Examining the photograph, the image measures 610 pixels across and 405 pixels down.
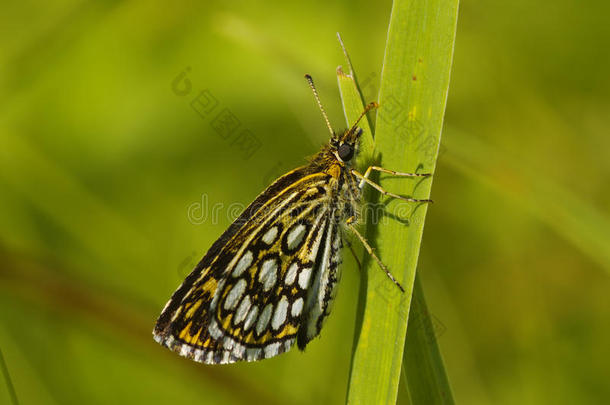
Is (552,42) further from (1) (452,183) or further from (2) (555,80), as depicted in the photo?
(1) (452,183)

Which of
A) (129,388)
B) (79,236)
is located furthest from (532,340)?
(79,236)

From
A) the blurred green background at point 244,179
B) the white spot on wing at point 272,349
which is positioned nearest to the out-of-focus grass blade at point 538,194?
the blurred green background at point 244,179

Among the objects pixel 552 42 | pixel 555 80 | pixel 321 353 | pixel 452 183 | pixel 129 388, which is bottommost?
pixel 129 388

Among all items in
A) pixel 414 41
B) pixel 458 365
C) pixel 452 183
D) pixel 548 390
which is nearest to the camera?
pixel 414 41

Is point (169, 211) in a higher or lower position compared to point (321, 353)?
higher

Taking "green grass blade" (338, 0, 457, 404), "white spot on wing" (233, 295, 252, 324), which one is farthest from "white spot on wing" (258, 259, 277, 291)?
"green grass blade" (338, 0, 457, 404)

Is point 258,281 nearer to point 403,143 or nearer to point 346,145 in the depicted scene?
point 346,145

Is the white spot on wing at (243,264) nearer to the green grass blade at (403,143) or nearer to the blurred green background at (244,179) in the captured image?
the green grass blade at (403,143)
